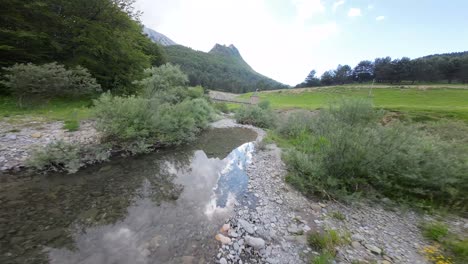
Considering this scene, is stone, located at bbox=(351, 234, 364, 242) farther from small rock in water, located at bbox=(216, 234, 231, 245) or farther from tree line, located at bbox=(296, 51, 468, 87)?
tree line, located at bbox=(296, 51, 468, 87)

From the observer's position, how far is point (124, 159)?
28.0ft

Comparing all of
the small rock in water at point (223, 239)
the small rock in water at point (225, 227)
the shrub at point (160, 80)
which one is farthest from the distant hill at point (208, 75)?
the small rock in water at point (223, 239)

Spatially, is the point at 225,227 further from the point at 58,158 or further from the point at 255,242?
the point at 58,158

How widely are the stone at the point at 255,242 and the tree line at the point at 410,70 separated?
68.2m

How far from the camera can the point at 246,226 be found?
196 inches

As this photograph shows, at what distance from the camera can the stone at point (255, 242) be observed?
4332mm

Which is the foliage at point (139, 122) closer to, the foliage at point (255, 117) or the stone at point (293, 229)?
the stone at point (293, 229)

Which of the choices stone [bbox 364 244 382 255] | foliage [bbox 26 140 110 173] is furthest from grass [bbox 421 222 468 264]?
foliage [bbox 26 140 110 173]

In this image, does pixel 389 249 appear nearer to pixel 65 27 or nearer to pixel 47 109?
pixel 47 109

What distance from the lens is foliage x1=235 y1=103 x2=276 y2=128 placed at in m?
23.1

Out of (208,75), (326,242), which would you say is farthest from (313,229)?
(208,75)

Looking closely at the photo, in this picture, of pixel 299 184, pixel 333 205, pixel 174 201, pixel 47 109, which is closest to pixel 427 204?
pixel 333 205

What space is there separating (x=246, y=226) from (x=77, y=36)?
20137mm

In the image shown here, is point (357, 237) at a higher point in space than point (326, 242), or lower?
lower
